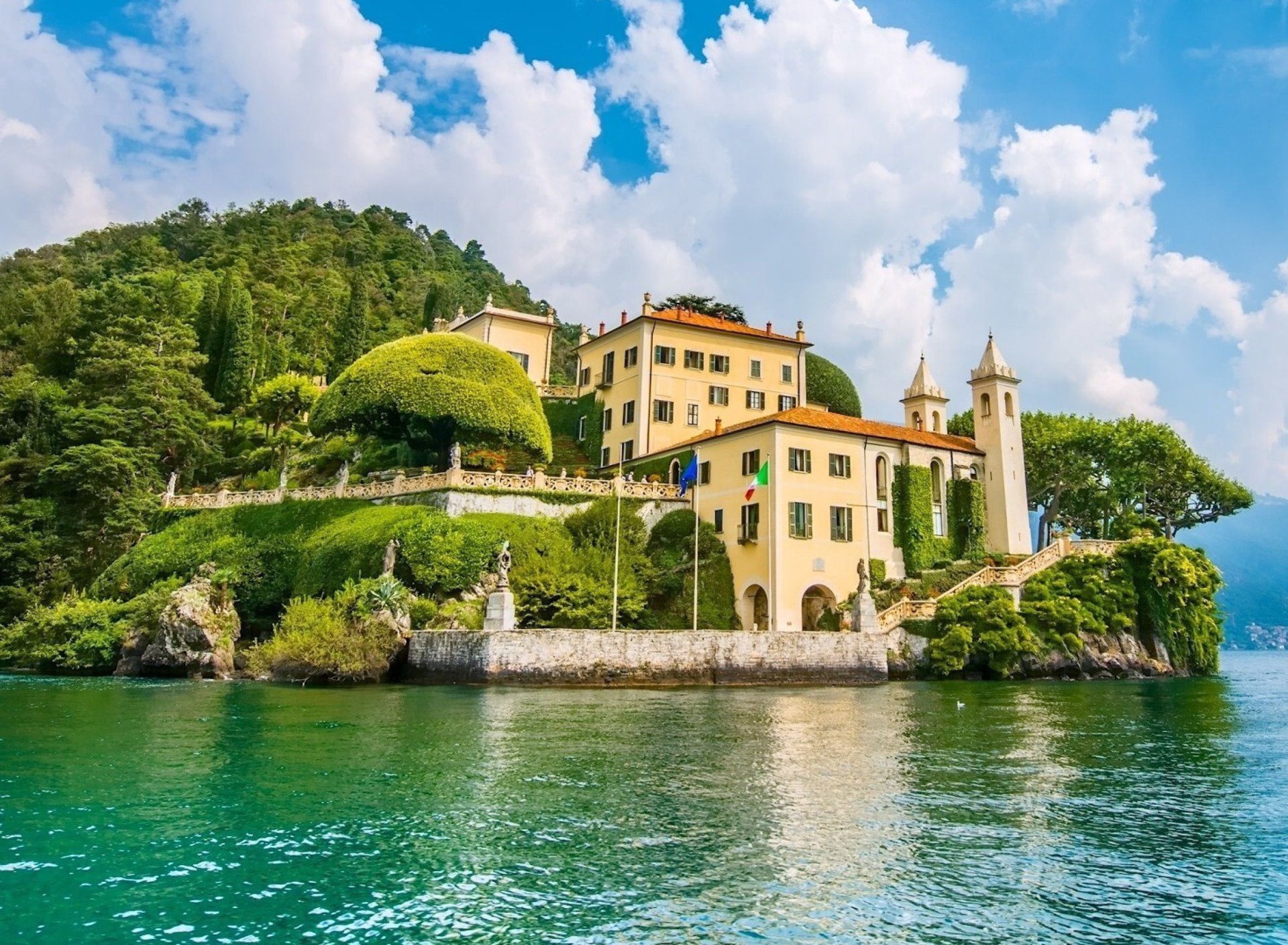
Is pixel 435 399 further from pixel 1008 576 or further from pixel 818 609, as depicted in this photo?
pixel 1008 576

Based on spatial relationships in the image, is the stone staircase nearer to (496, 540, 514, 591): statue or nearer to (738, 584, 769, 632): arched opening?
(738, 584, 769, 632): arched opening

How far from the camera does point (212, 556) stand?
138 feet

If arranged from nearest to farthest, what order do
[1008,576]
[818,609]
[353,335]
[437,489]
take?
[437,489] → [1008,576] → [818,609] → [353,335]

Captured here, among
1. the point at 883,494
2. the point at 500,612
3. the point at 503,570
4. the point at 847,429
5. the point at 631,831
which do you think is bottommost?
the point at 631,831

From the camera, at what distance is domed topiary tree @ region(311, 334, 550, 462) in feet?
142

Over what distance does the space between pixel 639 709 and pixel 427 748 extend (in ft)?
26.4

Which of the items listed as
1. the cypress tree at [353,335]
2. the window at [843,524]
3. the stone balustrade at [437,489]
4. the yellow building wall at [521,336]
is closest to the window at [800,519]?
the window at [843,524]

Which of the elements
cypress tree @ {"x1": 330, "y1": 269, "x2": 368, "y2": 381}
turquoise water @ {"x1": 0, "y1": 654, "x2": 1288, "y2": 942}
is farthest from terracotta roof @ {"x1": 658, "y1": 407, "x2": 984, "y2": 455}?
cypress tree @ {"x1": 330, "y1": 269, "x2": 368, "y2": 381}

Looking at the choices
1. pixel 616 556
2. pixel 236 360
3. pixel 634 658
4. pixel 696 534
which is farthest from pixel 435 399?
pixel 236 360

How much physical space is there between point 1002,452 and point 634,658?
2780 cm

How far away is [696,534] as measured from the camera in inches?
1583

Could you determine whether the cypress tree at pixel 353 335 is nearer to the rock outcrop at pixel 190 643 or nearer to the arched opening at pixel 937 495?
the rock outcrop at pixel 190 643

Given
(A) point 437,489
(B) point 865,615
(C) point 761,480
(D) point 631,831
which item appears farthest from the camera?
(A) point 437,489

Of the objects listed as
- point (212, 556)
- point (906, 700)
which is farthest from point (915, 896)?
point (212, 556)
